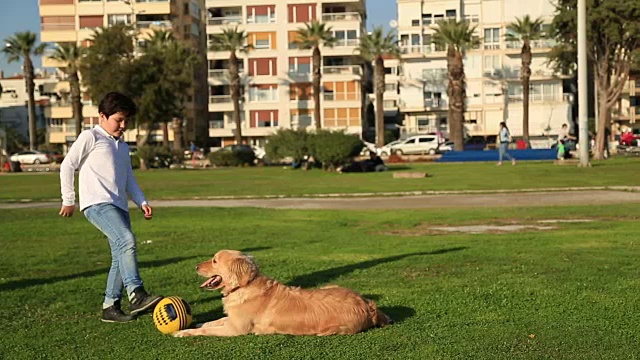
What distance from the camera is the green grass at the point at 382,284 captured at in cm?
709

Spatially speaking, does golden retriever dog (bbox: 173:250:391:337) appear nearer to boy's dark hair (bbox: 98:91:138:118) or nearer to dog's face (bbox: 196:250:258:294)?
dog's face (bbox: 196:250:258:294)

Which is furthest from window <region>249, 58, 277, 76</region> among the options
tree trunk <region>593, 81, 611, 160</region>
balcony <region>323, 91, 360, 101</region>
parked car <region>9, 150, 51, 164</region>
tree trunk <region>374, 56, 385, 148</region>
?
tree trunk <region>593, 81, 611, 160</region>

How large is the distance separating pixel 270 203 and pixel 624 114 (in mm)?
84721

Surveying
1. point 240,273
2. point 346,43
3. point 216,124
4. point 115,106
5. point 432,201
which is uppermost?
point 346,43

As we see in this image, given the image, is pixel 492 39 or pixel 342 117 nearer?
pixel 342 117

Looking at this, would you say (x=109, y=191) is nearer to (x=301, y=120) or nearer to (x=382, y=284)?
(x=382, y=284)

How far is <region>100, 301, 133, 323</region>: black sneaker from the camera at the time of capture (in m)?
8.41

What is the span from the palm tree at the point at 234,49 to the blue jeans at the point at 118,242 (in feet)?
244

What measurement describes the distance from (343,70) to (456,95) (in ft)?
60.5

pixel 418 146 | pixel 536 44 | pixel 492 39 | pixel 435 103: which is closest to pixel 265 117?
pixel 435 103

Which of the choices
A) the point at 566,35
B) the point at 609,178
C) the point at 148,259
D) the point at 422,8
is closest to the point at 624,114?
the point at 422,8

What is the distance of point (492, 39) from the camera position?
95.5 m

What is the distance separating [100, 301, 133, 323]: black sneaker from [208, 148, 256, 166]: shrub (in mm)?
53099

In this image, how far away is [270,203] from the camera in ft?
85.6
